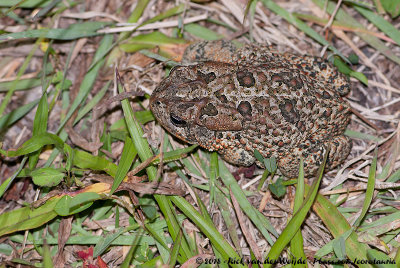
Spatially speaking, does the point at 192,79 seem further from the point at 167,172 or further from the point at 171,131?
the point at 167,172

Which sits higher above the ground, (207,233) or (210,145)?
(210,145)

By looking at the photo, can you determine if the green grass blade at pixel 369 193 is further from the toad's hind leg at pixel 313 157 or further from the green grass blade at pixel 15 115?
the green grass blade at pixel 15 115

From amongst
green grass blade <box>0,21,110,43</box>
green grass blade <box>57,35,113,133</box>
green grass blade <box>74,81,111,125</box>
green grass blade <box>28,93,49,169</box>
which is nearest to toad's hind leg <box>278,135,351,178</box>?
green grass blade <box>74,81,111,125</box>

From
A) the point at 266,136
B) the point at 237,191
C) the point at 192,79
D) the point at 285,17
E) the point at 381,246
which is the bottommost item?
the point at 381,246

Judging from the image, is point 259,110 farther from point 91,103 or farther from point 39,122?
point 39,122

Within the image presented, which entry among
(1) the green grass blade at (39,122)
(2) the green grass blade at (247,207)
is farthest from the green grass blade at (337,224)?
(1) the green grass blade at (39,122)

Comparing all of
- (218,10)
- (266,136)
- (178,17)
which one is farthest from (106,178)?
(218,10)
